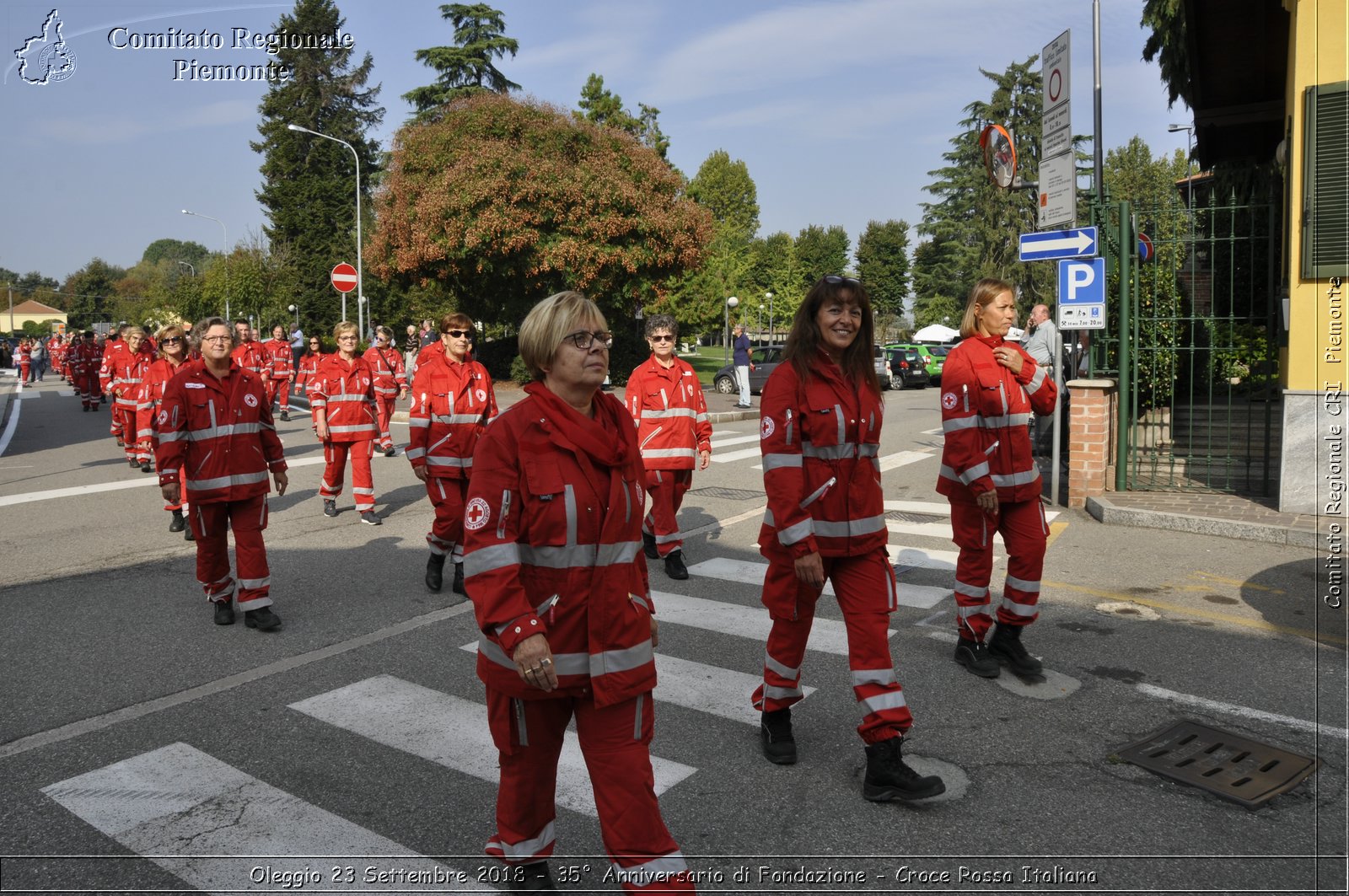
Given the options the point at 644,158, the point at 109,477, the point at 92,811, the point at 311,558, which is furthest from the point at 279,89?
the point at 92,811

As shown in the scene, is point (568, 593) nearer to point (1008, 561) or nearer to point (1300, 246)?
point (1008, 561)

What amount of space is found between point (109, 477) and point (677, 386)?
10008 millimetres

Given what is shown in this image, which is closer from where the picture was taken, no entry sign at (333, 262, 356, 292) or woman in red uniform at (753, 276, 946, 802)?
woman in red uniform at (753, 276, 946, 802)

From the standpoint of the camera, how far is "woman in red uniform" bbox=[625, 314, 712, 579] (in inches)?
308

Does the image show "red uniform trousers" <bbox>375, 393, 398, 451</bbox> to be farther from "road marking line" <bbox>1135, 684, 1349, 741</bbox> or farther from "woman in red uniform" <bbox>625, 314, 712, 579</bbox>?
"road marking line" <bbox>1135, 684, 1349, 741</bbox>

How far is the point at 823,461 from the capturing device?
4.20m

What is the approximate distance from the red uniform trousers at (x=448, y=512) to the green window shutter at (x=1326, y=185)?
753 centimetres

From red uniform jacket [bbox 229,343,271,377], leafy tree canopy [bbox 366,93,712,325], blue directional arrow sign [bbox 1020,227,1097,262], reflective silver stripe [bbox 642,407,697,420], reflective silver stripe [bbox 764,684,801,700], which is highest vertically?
leafy tree canopy [bbox 366,93,712,325]

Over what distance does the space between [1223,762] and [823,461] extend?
2117mm

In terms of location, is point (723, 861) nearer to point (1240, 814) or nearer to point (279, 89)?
point (1240, 814)

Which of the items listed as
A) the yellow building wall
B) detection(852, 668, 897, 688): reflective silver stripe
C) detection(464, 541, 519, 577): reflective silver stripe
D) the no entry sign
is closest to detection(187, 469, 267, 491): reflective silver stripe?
detection(464, 541, 519, 577): reflective silver stripe

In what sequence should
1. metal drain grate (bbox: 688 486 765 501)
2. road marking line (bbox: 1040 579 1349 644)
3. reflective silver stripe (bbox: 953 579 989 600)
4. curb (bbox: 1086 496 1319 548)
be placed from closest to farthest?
1. reflective silver stripe (bbox: 953 579 989 600)
2. road marking line (bbox: 1040 579 1349 644)
3. curb (bbox: 1086 496 1319 548)
4. metal drain grate (bbox: 688 486 765 501)

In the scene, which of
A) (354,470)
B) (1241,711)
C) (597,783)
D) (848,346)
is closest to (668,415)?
(848,346)

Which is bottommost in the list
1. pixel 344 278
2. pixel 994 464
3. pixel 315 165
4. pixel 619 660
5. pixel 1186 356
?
pixel 619 660
